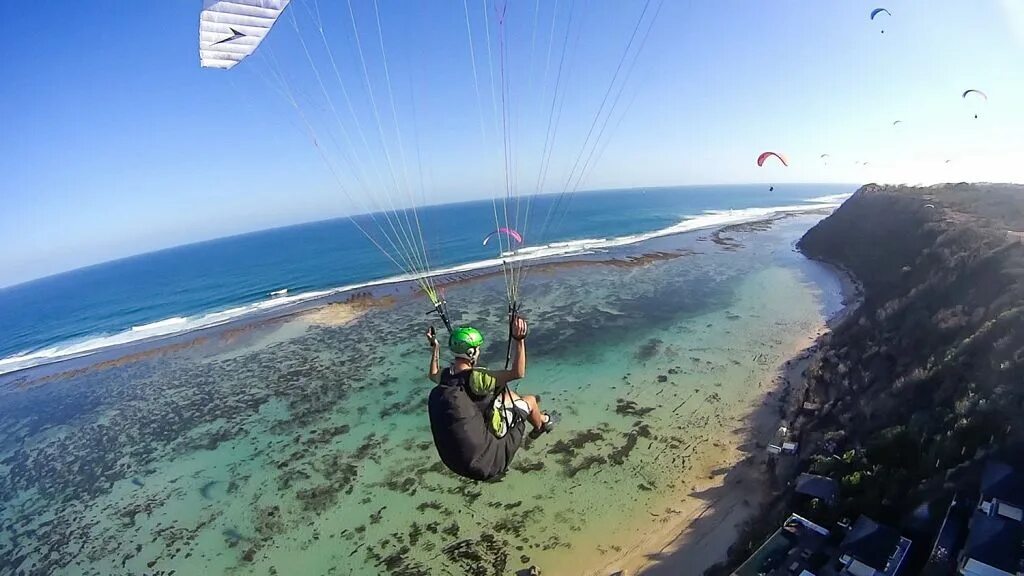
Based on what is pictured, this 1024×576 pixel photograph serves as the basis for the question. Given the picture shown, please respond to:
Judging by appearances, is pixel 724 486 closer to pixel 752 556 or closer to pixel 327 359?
pixel 752 556

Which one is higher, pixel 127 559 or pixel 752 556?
pixel 752 556

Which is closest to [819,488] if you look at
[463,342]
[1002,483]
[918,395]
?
[1002,483]

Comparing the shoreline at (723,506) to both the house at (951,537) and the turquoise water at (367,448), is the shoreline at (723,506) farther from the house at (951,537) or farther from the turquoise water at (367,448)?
the house at (951,537)

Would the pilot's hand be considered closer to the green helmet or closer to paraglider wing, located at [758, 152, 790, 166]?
the green helmet

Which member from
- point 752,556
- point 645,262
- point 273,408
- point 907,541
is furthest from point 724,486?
point 645,262

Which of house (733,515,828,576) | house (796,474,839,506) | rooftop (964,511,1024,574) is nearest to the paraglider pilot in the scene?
house (733,515,828,576)

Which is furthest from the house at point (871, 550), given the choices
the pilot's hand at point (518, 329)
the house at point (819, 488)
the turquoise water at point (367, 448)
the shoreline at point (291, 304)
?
the shoreline at point (291, 304)
